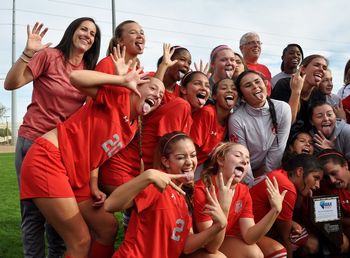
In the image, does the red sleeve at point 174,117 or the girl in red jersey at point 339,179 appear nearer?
the red sleeve at point 174,117

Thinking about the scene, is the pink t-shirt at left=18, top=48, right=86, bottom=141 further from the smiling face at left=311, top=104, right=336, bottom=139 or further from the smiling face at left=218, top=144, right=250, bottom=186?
the smiling face at left=311, top=104, right=336, bottom=139

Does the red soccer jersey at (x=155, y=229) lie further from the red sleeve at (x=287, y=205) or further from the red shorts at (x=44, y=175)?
the red sleeve at (x=287, y=205)

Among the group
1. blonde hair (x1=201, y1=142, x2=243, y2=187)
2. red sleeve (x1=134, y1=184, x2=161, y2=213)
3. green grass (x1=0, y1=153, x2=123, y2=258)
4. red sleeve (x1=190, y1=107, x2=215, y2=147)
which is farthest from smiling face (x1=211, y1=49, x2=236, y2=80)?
green grass (x1=0, y1=153, x2=123, y2=258)

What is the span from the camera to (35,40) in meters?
3.97

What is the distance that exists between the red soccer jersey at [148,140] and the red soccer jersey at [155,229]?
50cm

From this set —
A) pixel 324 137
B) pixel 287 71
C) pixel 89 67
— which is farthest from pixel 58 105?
pixel 287 71

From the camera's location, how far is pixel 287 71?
616 cm

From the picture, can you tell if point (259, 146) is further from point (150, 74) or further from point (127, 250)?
point (127, 250)

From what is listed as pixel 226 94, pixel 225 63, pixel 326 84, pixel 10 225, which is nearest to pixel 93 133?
pixel 226 94

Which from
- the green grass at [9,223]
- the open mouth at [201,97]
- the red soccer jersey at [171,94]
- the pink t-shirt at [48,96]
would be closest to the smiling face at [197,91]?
the open mouth at [201,97]

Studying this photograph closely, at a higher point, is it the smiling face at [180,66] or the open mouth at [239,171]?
the smiling face at [180,66]

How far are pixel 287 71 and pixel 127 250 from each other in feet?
12.9

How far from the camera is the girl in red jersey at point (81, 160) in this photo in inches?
126

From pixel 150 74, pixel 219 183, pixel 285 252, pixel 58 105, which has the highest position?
pixel 150 74
